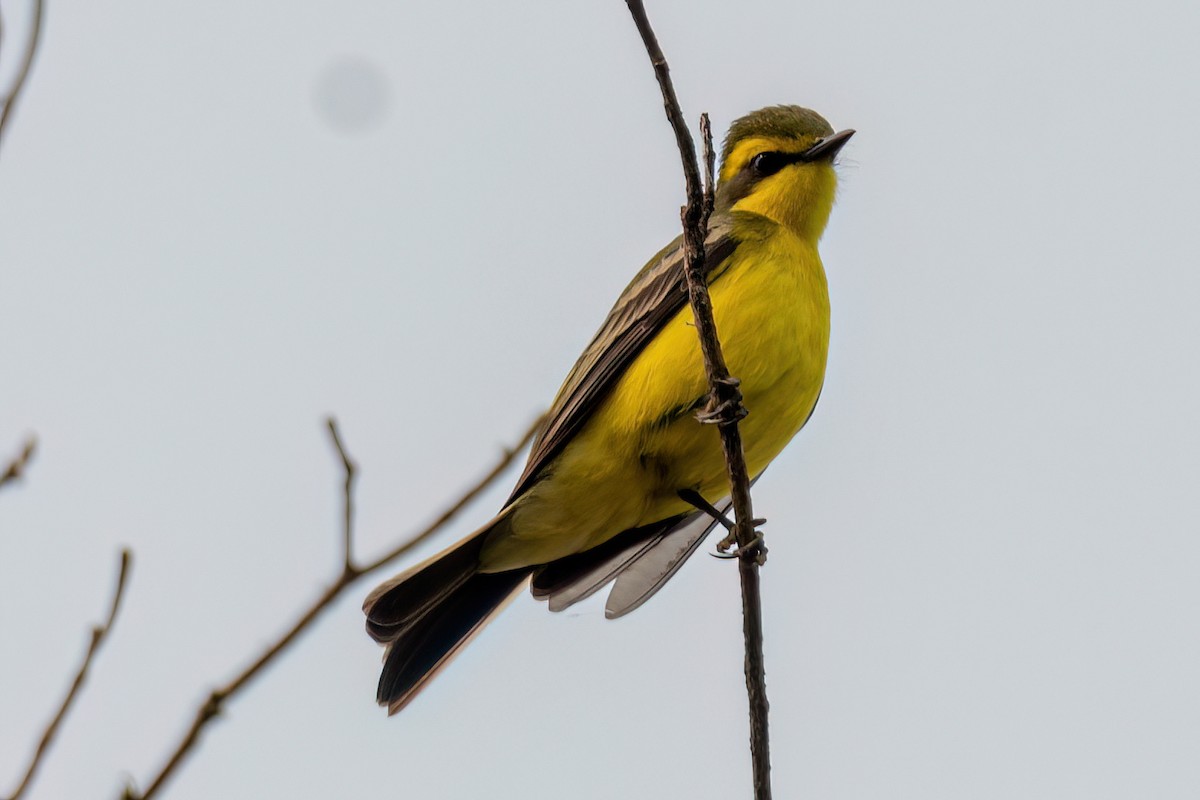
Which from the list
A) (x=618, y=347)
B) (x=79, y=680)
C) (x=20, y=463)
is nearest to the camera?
(x=79, y=680)

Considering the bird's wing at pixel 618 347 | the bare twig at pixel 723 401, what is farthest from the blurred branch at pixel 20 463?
the bird's wing at pixel 618 347

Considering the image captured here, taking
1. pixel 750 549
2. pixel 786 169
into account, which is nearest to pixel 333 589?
pixel 750 549

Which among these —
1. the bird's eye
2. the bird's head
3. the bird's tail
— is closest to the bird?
the bird's tail

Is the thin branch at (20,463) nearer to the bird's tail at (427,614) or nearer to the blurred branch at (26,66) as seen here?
the blurred branch at (26,66)

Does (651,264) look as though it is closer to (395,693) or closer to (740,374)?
(740,374)

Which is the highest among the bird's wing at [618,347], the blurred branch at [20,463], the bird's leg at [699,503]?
the bird's wing at [618,347]

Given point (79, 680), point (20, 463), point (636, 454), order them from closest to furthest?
point (79, 680), point (20, 463), point (636, 454)

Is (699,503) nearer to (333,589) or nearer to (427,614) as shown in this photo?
(427,614)
